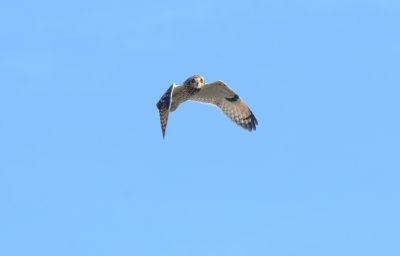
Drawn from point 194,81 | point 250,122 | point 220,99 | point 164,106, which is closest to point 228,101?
point 220,99

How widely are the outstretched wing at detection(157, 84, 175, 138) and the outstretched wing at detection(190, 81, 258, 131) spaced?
1914 millimetres

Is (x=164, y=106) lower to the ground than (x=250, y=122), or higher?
lower

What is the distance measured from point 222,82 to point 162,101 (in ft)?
8.09

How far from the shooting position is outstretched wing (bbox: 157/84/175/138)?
20.4 m

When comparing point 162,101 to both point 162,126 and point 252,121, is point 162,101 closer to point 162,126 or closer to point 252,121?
point 162,126

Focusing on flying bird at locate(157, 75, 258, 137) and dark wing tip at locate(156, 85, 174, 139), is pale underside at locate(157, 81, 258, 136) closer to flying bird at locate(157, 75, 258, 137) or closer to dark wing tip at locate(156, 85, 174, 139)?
flying bird at locate(157, 75, 258, 137)

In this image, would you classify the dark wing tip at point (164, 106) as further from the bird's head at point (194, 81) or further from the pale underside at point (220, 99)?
the bird's head at point (194, 81)

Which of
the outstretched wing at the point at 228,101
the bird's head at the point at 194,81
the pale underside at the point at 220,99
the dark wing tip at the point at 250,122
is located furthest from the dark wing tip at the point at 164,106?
the dark wing tip at the point at 250,122

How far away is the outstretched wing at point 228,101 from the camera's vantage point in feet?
75.5

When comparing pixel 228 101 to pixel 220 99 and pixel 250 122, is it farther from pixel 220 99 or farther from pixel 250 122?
pixel 250 122

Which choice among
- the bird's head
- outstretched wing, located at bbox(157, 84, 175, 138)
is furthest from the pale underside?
outstretched wing, located at bbox(157, 84, 175, 138)

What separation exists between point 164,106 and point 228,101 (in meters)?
3.23

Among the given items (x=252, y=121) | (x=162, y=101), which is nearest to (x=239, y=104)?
(x=252, y=121)

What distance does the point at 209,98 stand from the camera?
23.4m
